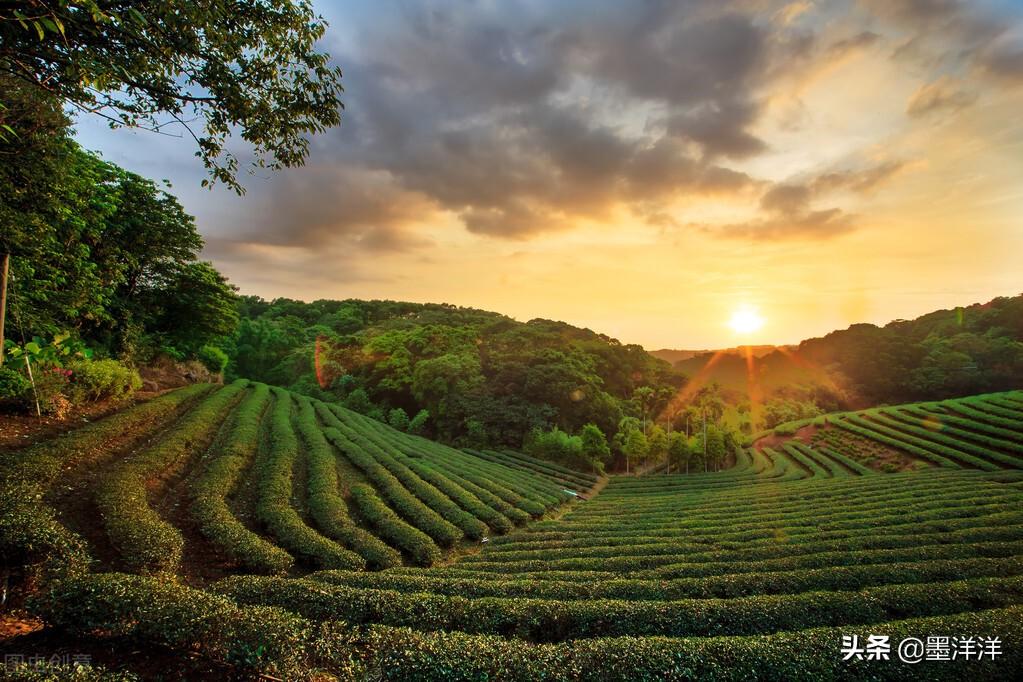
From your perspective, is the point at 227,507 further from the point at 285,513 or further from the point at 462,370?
the point at 462,370

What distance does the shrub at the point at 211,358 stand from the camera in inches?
1432

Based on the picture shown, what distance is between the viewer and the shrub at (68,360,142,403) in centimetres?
1812

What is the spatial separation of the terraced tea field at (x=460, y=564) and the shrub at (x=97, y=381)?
171 cm

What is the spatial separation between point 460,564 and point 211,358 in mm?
33300

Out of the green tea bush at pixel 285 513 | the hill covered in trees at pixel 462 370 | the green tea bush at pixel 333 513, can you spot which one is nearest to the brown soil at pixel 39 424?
the green tea bush at pixel 285 513

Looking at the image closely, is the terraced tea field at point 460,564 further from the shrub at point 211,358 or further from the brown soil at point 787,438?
the brown soil at point 787,438

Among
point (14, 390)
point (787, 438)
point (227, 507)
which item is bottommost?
point (787, 438)

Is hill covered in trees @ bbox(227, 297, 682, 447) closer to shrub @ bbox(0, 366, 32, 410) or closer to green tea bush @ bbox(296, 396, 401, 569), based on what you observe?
green tea bush @ bbox(296, 396, 401, 569)

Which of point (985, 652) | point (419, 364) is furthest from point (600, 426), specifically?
point (985, 652)

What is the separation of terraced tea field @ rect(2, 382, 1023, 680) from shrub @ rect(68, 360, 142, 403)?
1706 millimetres

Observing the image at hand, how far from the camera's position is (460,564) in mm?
15336

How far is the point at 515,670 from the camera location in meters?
5.87

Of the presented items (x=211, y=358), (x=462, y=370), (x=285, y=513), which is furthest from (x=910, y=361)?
(x=211, y=358)

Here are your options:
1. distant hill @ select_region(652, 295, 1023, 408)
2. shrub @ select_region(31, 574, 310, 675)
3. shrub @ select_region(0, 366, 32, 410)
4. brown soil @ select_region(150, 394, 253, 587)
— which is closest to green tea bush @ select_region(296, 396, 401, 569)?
brown soil @ select_region(150, 394, 253, 587)
